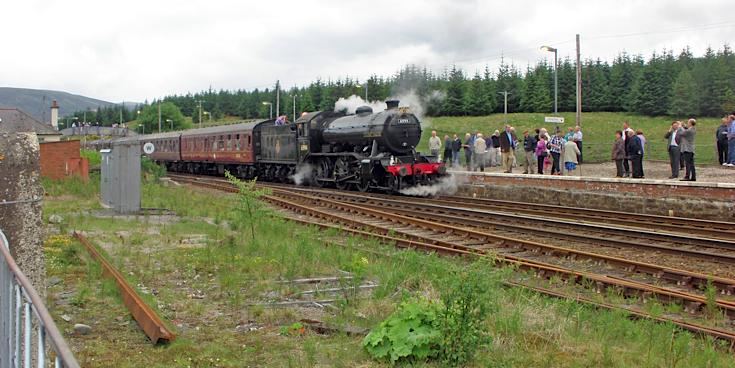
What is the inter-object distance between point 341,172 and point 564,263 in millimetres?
13902

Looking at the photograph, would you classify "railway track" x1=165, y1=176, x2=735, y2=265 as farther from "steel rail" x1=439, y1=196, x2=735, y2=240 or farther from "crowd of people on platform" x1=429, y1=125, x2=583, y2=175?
"crowd of people on platform" x1=429, y1=125, x2=583, y2=175

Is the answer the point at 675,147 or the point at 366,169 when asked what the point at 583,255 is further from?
the point at 366,169

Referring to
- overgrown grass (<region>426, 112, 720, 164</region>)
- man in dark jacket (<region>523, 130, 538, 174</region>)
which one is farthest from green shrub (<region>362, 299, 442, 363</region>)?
overgrown grass (<region>426, 112, 720, 164</region>)

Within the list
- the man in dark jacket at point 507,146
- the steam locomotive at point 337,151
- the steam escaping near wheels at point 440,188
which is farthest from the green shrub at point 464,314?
the man in dark jacket at point 507,146

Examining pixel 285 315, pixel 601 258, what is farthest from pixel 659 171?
pixel 285 315

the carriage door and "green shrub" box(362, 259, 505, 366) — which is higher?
the carriage door

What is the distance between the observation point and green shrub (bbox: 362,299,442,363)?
523cm

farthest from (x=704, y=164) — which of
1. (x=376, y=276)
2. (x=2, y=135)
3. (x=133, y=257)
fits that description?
(x=2, y=135)

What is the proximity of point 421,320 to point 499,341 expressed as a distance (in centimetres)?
71

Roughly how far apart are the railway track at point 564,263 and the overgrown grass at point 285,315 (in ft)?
2.37

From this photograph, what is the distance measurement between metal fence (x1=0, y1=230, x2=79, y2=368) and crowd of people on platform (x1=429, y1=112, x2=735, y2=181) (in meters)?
17.5

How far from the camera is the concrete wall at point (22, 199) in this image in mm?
4973

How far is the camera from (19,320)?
11.0 ft

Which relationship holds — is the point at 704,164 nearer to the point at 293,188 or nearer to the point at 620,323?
the point at 293,188
